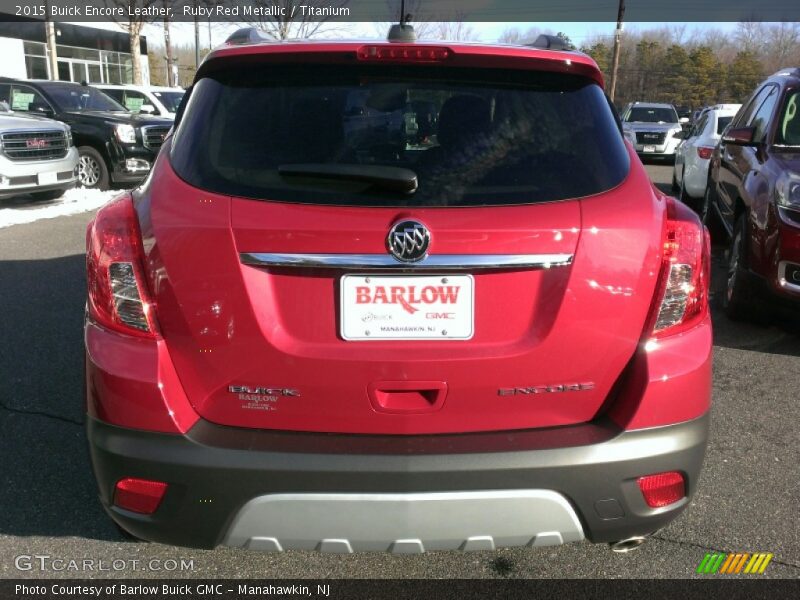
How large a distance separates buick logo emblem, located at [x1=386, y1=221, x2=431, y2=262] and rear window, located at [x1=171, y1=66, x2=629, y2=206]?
10cm

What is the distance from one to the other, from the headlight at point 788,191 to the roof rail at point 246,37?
352 centimetres

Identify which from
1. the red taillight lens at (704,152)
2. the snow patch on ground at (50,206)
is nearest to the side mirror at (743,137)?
the red taillight lens at (704,152)

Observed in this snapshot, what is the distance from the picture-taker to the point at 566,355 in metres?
2.00

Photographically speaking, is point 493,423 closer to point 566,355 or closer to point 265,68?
point 566,355

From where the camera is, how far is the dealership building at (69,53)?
3381 cm

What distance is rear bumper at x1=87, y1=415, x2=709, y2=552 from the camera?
1.92 m

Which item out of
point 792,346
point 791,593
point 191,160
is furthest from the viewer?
point 792,346

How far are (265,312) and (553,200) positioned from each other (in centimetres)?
85

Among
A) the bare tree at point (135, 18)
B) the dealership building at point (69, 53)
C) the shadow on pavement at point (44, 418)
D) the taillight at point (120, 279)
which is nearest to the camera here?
the taillight at point (120, 279)

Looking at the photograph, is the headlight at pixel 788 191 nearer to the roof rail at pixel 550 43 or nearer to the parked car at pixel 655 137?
the roof rail at pixel 550 43

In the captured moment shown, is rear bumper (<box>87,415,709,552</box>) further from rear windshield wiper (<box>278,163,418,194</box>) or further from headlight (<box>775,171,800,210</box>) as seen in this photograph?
headlight (<box>775,171,800,210</box>)

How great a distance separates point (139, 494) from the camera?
2.03 metres

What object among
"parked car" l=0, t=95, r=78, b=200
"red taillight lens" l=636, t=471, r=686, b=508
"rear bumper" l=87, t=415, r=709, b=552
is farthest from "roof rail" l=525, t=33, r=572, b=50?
→ "parked car" l=0, t=95, r=78, b=200

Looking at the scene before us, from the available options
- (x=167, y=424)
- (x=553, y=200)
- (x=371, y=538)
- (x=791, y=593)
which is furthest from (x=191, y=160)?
(x=791, y=593)
